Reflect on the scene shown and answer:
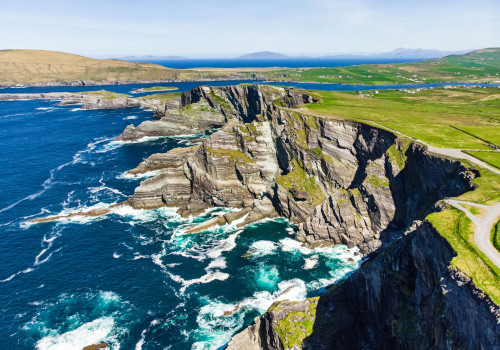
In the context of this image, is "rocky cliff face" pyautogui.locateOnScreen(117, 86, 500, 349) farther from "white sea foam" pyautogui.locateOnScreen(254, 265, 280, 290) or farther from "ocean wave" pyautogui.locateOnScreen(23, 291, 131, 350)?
"ocean wave" pyautogui.locateOnScreen(23, 291, 131, 350)

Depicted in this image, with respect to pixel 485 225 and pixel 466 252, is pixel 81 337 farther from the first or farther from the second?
pixel 485 225

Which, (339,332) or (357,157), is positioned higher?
(357,157)

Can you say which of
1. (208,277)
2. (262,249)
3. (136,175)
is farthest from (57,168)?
(262,249)

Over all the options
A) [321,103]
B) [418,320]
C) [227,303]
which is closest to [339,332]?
[418,320]

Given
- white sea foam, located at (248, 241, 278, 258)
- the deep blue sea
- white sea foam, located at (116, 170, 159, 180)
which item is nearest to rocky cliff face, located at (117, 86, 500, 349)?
white sea foam, located at (116, 170, 159, 180)

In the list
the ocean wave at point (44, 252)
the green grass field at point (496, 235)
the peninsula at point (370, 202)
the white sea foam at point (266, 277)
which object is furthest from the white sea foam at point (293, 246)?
the ocean wave at point (44, 252)

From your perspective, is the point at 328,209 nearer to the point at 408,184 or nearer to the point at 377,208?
the point at 377,208
